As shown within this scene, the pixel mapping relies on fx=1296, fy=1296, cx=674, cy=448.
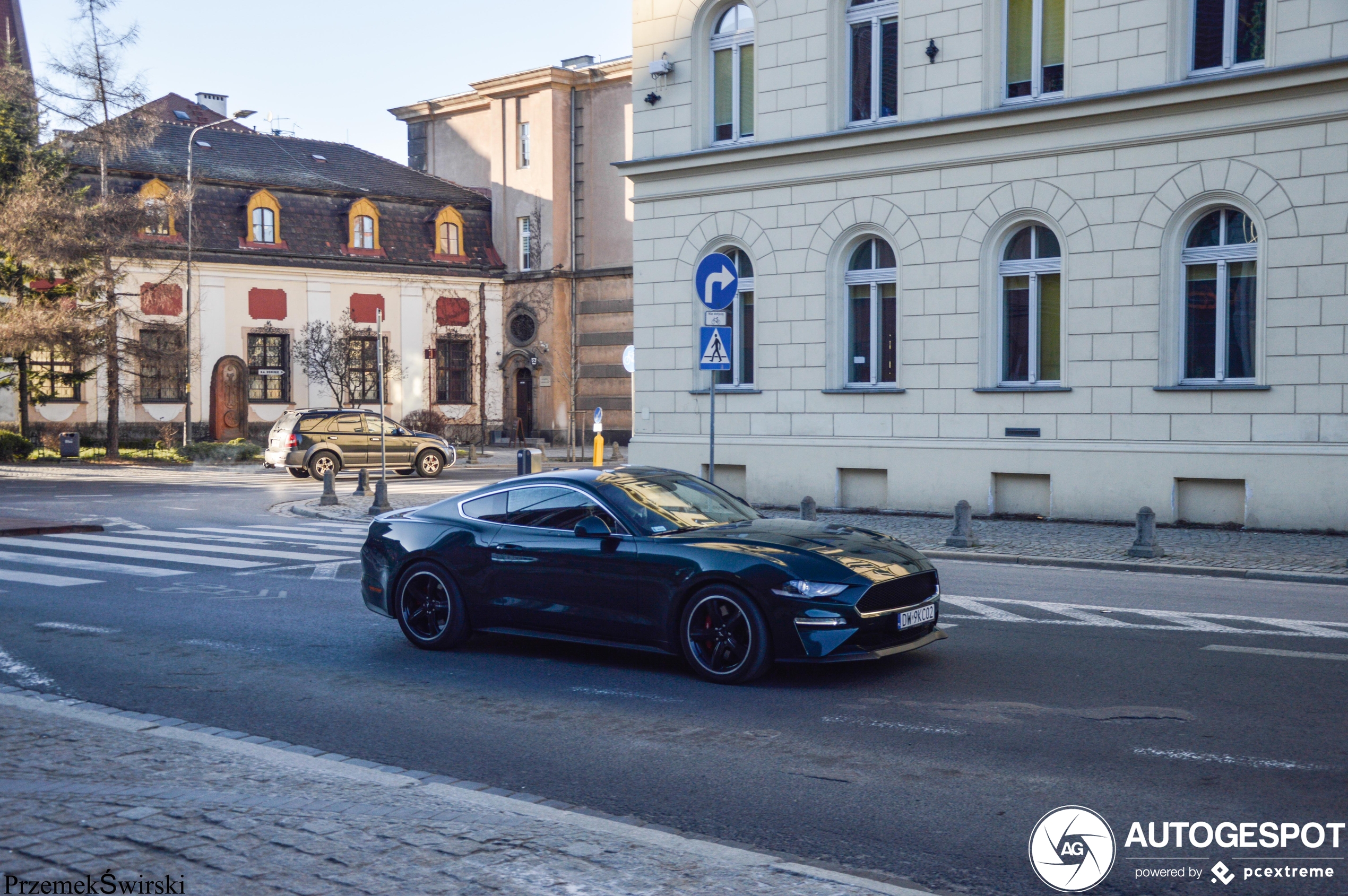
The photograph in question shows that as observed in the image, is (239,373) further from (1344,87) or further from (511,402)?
(1344,87)

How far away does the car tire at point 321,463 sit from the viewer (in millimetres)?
A: 31812

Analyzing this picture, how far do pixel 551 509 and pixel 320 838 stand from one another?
4.52 m

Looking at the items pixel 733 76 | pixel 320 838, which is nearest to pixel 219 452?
pixel 733 76

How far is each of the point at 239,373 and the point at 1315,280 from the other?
38.4 m

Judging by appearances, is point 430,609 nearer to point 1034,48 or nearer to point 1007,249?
point 1007,249

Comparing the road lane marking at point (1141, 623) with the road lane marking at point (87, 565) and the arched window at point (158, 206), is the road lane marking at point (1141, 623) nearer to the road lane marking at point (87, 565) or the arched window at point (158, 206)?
the road lane marking at point (87, 565)

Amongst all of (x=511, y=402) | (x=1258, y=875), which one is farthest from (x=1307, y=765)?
(x=511, y=402)

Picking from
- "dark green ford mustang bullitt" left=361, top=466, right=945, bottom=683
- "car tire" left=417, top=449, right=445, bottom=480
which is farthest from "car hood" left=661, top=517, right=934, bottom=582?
"car tire" left=417, top=449, right=445, bottom=480

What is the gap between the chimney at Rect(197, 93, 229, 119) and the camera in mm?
57438

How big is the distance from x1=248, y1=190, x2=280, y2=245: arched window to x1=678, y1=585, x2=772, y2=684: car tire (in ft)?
142

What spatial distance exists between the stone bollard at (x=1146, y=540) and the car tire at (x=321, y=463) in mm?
21889

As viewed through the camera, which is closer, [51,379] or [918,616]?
[918,616]

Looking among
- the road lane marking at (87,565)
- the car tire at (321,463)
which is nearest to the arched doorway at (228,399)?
the car tire at (321,463)

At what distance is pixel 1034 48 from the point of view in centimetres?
1883
